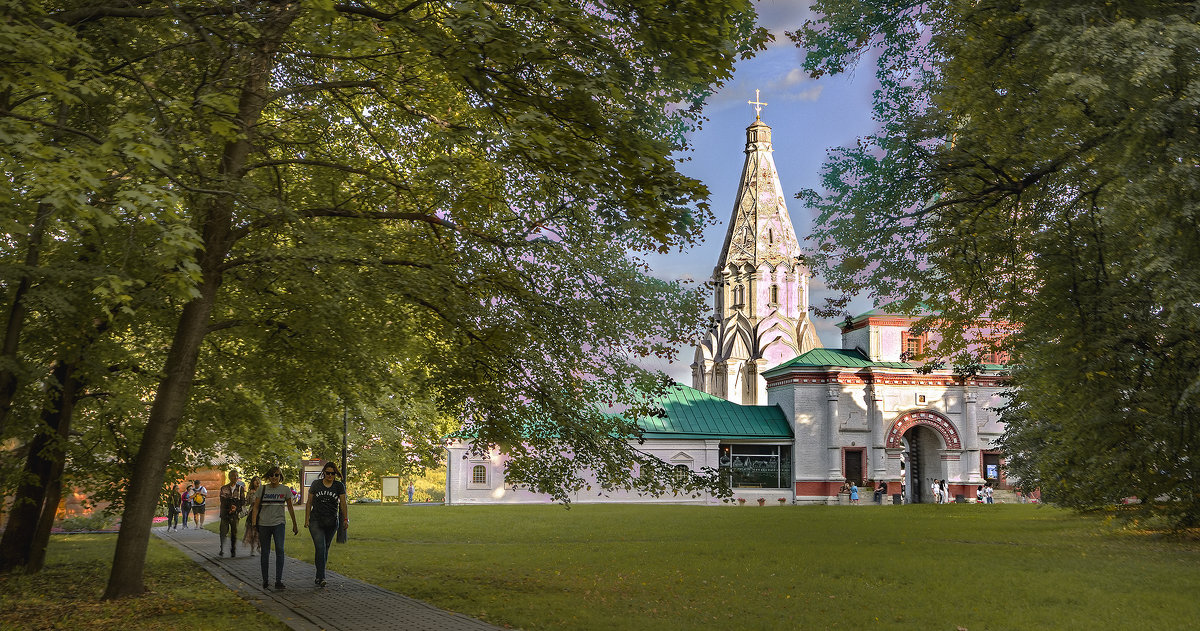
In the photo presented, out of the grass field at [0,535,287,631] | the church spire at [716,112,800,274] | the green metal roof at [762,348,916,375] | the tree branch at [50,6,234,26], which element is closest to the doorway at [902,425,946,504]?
the green metal roof at [762,348,916,375]

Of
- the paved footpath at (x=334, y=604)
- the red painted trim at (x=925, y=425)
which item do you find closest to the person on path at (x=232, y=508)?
the paved footpath at (x=334, y=604)

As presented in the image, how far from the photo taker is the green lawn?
1045cm

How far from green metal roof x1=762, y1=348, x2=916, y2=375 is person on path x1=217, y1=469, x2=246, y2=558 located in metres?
39.9

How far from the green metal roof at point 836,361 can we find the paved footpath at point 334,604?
42.0 metres

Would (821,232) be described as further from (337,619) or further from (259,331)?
(337,619)

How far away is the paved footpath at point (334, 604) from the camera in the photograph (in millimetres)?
9648

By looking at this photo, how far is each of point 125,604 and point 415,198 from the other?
6.09 metres

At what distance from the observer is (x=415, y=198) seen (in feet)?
42.5

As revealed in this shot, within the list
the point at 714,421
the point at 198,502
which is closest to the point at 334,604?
the point at 198,502

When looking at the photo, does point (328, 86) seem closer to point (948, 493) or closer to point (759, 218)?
point (948, 493)

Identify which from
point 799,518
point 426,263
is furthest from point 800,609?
point 799,518

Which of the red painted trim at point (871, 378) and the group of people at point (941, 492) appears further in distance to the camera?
the red painted trim at point (871, 378)

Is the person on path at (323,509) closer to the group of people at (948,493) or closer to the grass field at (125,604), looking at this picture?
the grass field at (125,604)

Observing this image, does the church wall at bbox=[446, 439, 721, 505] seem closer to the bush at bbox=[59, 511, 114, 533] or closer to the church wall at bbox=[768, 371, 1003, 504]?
the church wall at bbox=[768, 371, 1003, 504]
